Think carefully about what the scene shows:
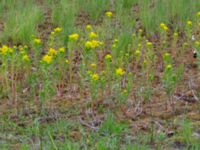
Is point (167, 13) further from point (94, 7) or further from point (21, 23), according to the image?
point (21, 23)

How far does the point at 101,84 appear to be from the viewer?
13.9ft

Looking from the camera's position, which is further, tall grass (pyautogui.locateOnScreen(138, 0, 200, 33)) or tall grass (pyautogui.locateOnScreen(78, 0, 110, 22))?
tall grass (pyautogui.locateOnScreen(78, 0, 110, 22))

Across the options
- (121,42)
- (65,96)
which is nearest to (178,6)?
(121,42)

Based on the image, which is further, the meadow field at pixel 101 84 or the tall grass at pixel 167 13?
the tall grass at pixel 167 13

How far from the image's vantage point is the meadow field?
3.77 m

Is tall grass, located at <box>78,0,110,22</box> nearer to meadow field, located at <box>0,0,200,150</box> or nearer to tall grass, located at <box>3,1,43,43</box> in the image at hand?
meadow field, located at <box>0,0,200,150</box>

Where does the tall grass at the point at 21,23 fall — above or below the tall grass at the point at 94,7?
below

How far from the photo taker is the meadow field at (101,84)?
3.77m

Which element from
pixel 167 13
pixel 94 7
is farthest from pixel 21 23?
pixel 167 13

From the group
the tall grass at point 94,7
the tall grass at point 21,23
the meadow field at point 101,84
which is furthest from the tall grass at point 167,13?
the tall grass at point 21,23

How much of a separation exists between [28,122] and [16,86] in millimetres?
611

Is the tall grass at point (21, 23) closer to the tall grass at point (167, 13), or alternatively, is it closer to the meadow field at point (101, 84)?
the meadow field at point (101, 84)

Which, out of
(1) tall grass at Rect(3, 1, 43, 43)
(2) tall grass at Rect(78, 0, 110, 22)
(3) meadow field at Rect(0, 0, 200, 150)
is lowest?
(3) meadow field at Rect(0, 0, 200, 150)

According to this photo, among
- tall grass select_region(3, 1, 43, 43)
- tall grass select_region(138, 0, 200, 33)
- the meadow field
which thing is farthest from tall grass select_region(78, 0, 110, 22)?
tall grass select_region(3, 1, 43, 43)
